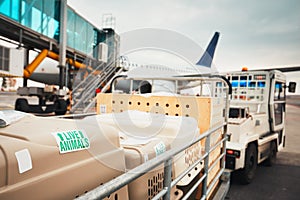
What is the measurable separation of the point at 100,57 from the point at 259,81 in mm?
9496

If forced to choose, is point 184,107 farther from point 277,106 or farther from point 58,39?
point 58,39

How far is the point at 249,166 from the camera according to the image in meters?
3.89

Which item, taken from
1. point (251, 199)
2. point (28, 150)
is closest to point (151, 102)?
point (28, 150)

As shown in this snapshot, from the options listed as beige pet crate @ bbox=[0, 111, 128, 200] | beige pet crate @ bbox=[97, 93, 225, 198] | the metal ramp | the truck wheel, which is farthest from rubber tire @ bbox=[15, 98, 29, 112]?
beige pet crate @ bbox=[0, 111, 128, 200]

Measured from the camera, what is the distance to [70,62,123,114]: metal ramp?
9087 millimetres

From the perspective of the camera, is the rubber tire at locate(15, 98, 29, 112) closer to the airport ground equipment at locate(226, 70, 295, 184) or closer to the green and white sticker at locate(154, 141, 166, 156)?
the airport ground equipment at locate(226, 70, 295, 184)

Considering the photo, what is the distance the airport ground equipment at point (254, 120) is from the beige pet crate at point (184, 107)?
1183 millimetres

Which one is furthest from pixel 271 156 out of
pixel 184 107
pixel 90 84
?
pixel 90 84

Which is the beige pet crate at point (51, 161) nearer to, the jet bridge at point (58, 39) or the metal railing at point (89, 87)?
the jet bridge at point (58, 39)

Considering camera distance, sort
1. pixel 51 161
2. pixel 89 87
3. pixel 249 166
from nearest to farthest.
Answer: pixel 51 161
pixel 249 166
pixel 89 87

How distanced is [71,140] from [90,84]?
10.5m

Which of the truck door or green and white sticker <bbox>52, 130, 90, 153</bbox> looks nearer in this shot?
green and white sticker <bbox>52, 130, 90, 153</bbox>

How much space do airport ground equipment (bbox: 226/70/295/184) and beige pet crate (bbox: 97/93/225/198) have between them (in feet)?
3.88

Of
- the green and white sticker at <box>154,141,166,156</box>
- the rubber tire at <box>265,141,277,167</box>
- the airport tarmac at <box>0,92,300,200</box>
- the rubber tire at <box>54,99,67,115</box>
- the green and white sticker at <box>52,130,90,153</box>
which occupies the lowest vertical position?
the airport tarmac at <box>0,92,300,200</box>
